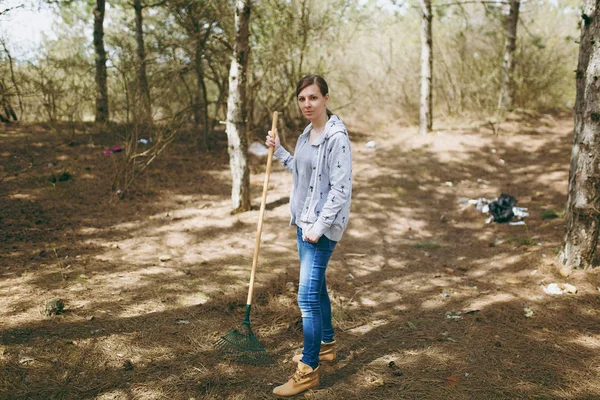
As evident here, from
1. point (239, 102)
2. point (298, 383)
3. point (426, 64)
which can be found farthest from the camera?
point (426, 64)

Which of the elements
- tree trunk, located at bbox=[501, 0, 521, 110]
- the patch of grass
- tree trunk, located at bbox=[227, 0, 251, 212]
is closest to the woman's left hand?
the patch of grass

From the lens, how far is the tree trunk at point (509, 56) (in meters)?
→ 11.9

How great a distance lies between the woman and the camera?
269cm

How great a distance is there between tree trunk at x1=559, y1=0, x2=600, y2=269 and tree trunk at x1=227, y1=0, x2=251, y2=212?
419cm

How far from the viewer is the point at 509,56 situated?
12.4m

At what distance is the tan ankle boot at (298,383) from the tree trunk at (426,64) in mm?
9709

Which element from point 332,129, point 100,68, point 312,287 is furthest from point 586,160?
point 100,68

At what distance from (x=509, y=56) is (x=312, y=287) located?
1189 centimetres

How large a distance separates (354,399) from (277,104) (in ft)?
27.0

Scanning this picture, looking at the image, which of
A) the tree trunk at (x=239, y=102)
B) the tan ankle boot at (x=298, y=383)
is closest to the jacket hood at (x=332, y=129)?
the tan ankle boot at (x=298, y=383)

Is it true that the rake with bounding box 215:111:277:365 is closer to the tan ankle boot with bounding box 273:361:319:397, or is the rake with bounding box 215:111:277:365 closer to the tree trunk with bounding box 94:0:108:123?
the tan ankle boot with bounding box 273:361:319:397

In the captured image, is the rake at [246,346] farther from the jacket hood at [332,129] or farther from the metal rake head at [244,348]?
the jacket hood at [332,129]

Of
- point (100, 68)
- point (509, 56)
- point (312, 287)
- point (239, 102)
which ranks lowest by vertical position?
point (312, 287)

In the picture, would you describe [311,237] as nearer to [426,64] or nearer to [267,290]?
[267,290]
